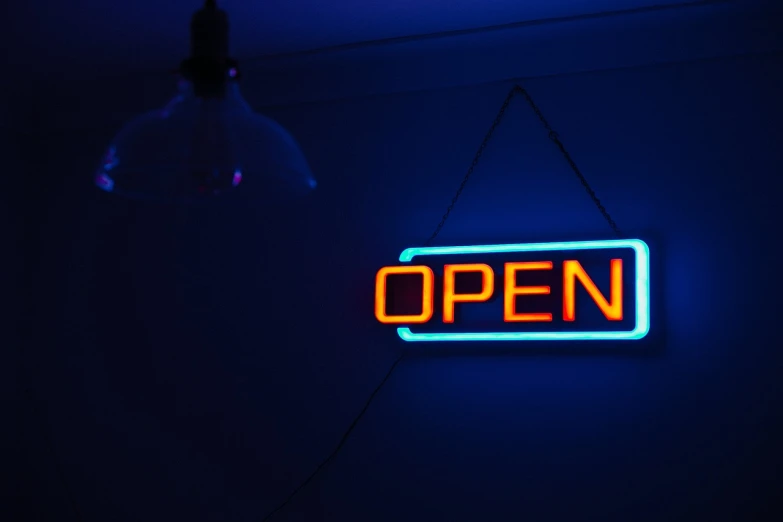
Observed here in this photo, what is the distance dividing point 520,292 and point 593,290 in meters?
0.30

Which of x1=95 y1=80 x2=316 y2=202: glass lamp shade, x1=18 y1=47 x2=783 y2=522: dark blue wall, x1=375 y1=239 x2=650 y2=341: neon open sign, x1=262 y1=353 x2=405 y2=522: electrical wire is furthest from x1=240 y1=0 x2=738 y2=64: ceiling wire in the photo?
x1=95 y1=80 x2=316 y2=202: glass lamp shade

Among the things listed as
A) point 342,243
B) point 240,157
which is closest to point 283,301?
point 342,243

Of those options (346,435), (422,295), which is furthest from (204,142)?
(346,435)

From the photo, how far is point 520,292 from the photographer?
3.32m

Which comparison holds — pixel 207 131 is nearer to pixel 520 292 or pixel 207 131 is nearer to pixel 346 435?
pixel 520 292

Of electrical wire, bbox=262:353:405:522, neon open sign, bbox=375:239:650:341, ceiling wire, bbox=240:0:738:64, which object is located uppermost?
ceiling wire, bbox=240:0:738:64

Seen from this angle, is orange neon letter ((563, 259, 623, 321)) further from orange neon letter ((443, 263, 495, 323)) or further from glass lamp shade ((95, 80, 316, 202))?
glass lamp shade ((95, 80, 316, 202))

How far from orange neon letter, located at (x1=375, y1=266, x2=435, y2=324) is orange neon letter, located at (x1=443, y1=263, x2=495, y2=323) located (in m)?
0.06

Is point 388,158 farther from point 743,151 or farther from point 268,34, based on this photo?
point 743,151

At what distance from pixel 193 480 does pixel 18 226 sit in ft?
5.58

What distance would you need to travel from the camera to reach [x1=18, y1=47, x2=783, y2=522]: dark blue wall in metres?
3.17

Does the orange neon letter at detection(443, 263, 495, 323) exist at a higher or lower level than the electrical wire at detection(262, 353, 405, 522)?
higher

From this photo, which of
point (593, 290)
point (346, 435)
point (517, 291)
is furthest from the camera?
point (346, 435)

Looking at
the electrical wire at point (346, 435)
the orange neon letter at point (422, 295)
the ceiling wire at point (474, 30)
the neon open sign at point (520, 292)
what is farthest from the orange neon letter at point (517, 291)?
the ceiling wire at point (474, 30)
